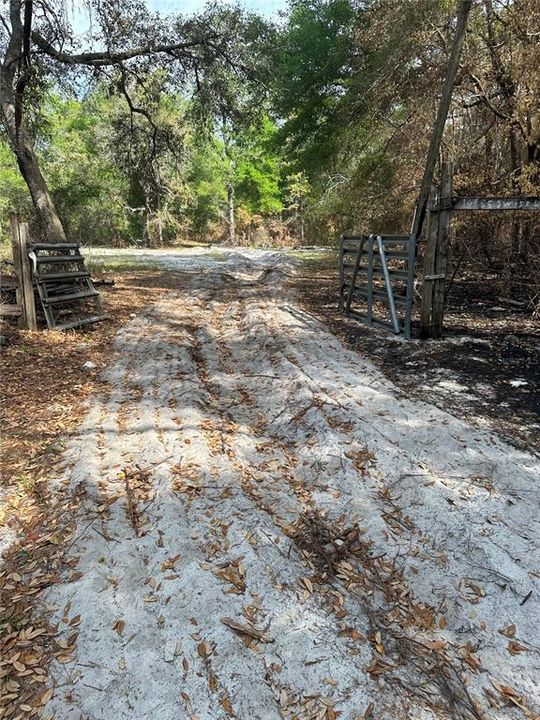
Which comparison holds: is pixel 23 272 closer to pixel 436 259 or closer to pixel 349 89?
pixel 436 259

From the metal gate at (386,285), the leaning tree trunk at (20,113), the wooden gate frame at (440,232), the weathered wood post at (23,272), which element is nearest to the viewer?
the wooden gate frame at (440,232)

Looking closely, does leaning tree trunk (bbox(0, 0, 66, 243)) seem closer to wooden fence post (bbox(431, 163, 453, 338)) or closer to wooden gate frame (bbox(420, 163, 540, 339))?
wooden gate frame (bbox(420, 163, 540, 339))

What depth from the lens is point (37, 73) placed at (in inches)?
425

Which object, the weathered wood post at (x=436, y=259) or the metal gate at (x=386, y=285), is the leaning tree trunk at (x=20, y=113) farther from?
the weathered wood post at (x=436, y=259)

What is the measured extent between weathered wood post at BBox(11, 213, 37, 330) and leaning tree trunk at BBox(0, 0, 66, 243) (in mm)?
3020

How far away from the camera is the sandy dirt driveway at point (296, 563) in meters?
2.19

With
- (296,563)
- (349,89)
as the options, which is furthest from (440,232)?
(349,89)

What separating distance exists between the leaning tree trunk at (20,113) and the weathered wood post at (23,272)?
3.02 metres

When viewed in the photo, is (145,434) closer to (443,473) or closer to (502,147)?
(443,473)

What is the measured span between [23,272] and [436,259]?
635 cm

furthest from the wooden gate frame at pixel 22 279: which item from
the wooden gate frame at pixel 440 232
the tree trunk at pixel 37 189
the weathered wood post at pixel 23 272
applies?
the wooden gate frame at pixel 440 232

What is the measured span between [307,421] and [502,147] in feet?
34.5

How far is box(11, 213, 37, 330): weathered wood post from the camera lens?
7.06 metres

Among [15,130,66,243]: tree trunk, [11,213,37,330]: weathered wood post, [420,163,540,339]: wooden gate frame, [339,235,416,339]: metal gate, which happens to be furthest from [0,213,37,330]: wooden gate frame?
[420,163,540,339]: wooden gate frame
